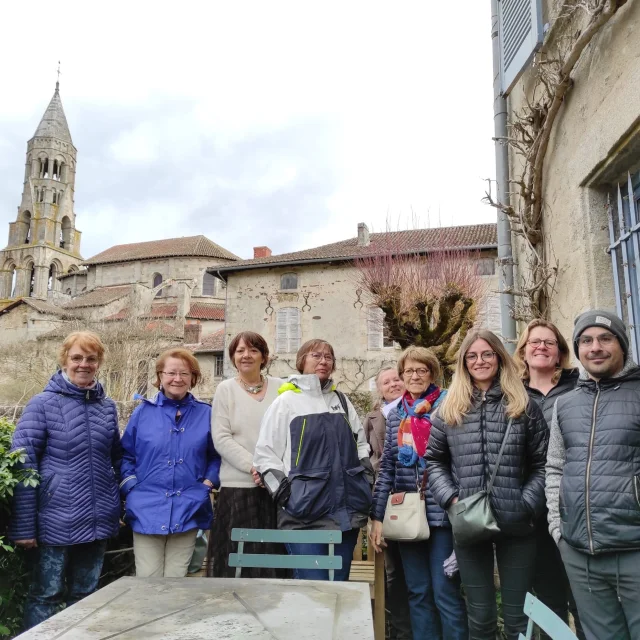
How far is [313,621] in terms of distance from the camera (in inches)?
83.8

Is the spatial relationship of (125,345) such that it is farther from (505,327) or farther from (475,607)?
(475,607)

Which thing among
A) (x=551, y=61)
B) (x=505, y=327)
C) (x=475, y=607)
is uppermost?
(x=551, y=61)

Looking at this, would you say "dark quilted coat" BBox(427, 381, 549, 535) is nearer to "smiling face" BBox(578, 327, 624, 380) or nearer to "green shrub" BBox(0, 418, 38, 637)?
"smiling face" BBox(578, 327, 624, 380)

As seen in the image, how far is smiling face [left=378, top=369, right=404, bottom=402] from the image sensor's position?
528cm

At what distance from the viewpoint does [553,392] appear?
3230mm

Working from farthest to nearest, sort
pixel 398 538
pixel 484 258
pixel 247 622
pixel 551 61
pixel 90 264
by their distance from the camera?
pixel 90 264 → pixel 484 258 → pixel 551 61 → pixel 398 538 → pixel 247 622

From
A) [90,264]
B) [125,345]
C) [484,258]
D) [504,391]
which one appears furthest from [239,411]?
[90,264]

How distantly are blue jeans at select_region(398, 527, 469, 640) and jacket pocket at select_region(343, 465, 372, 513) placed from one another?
322 mm

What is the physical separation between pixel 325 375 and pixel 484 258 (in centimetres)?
1790

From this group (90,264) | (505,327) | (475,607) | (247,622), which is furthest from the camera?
(90,264)

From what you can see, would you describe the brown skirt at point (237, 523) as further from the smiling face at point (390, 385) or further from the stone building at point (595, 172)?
the stone building at point (595, 172)

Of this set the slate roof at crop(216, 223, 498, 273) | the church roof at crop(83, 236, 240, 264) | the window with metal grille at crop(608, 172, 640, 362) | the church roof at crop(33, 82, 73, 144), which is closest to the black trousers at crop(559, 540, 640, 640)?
the window with metal grille at crop(608, 172, 640, 362)

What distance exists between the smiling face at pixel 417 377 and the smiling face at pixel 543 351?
2.13 ft

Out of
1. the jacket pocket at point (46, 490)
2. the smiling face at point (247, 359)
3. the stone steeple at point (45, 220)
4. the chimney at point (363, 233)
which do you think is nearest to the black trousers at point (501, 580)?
the smiling face at point (247, 359)
